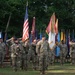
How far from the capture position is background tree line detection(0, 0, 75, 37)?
1419 inches

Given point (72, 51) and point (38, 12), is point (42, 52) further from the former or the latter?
point (38, 12)

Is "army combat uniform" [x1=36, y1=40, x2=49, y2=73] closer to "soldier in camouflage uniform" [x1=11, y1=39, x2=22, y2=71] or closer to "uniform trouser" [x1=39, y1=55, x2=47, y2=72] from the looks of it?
"uniform trouser" [x1=39, y1=55, x2=47, y2=72]

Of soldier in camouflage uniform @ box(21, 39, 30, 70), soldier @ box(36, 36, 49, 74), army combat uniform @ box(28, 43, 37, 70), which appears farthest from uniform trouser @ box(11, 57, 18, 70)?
soldier @ box(36, 36, 49, 74)

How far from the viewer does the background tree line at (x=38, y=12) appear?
1419 inches

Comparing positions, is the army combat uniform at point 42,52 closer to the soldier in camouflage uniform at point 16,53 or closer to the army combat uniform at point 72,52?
the soldier in camouflage uniform at point 16,53

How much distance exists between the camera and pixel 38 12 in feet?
130

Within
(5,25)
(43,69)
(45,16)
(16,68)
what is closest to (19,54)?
(16,68)

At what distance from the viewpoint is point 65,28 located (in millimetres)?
40219

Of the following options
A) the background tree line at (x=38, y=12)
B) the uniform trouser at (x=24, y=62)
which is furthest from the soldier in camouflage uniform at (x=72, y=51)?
the background tree line at (x=38, y=12)

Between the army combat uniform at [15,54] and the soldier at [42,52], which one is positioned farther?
the army combat uniform at [15,54]

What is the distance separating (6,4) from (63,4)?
7.98m

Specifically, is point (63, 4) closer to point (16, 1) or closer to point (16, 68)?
point (16, 1)

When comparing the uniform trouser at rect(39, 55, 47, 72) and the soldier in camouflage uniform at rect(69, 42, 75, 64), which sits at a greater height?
the soldier in camouflage uniform at rect(69, 42, 75, 64)

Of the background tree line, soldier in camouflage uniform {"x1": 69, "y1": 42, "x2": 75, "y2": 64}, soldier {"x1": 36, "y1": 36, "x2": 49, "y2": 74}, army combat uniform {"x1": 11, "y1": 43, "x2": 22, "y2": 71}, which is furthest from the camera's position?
the background tree line
